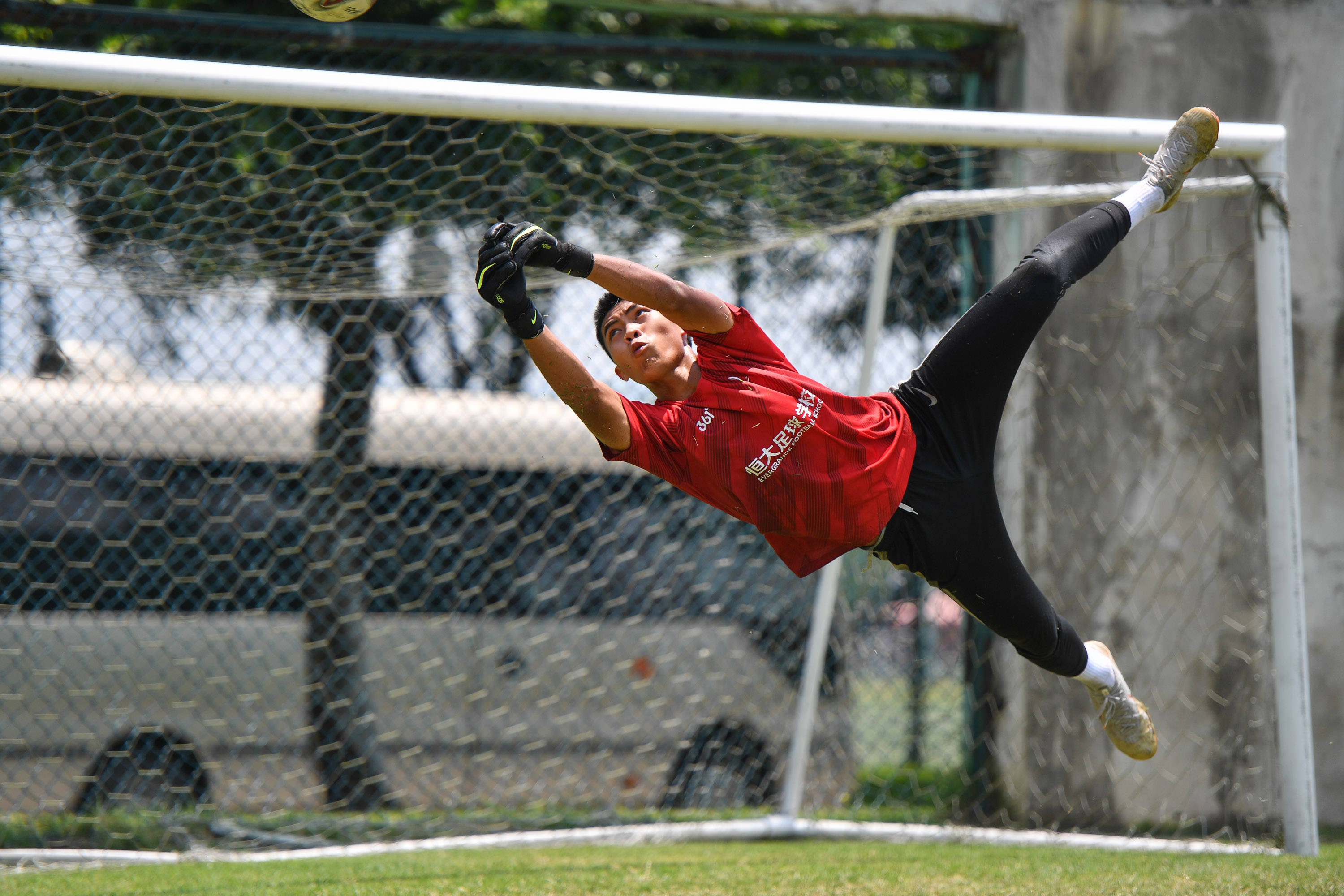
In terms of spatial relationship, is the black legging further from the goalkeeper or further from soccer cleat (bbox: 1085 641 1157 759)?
soccer cleat (bbox: 1085 641 1157 759)

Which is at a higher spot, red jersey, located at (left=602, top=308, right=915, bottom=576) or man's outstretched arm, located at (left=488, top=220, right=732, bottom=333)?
man's outstretched arm, located at (left=488, top=220, right=732, bottom=333)

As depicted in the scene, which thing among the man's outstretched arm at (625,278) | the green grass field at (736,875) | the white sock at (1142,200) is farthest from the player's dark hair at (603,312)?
the green grass field at (736,875)

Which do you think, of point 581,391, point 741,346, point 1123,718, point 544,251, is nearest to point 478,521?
point 741,346

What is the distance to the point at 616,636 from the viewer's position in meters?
5.41

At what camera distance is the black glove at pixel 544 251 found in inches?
97.0

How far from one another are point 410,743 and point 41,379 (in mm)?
2477

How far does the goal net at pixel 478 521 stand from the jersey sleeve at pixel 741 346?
6.31 feet

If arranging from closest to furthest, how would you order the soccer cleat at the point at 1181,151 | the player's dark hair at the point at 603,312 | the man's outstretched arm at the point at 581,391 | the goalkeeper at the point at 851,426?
the man's outstretched arm at the point at 581,391, the goalkeeper at the point at 851,426, the player's dark hair at the point at 603,312, the soccer cleat at the point at 1181,151

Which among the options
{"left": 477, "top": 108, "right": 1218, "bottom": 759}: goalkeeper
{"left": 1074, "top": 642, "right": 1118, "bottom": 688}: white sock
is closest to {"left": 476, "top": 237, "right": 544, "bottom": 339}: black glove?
{"left": 477, "top": 108, "right": 1218, "bottom": 759}: goalkeeper

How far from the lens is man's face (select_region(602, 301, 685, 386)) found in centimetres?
296

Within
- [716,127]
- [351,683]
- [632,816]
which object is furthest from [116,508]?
[716,127]

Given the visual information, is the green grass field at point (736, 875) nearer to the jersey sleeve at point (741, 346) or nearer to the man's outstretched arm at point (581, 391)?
the man's outstretched arm at point (581, 391)

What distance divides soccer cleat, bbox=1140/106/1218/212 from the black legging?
0.32 m

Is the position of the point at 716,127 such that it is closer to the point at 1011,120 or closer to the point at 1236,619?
the point at 1011,120
